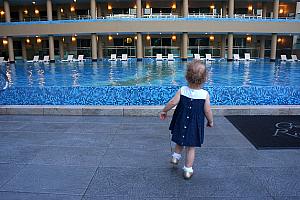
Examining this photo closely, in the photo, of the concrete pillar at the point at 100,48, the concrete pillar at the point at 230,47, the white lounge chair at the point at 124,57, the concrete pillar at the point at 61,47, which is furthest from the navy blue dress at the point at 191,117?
the concrete pillar at the point at 61,47

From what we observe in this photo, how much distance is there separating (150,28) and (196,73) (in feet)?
96.5

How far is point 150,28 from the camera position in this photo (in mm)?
32062

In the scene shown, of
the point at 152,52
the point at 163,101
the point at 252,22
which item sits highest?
the point at 252,22

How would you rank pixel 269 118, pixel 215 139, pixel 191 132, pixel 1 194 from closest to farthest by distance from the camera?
pixel 1 194 < pixel 191 132 < pixel 215 139 < pixel 269 118

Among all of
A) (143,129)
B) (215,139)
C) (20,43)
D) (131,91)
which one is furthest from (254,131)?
(20,43)

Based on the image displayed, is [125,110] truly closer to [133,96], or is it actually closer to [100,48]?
[133,96]

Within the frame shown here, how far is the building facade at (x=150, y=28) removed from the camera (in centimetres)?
3216

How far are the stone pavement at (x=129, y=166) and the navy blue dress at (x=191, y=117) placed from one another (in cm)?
52

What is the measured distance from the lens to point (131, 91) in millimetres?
12195

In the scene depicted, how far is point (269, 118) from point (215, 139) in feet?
7.01

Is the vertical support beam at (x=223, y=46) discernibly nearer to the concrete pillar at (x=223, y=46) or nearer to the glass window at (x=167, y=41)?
the concrete pillar at (x=223, y=46)

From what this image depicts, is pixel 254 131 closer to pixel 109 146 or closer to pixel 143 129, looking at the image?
pixel 143 129

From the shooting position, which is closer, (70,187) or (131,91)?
(70,187)

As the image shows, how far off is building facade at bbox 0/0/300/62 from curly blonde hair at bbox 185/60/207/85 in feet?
96.4
